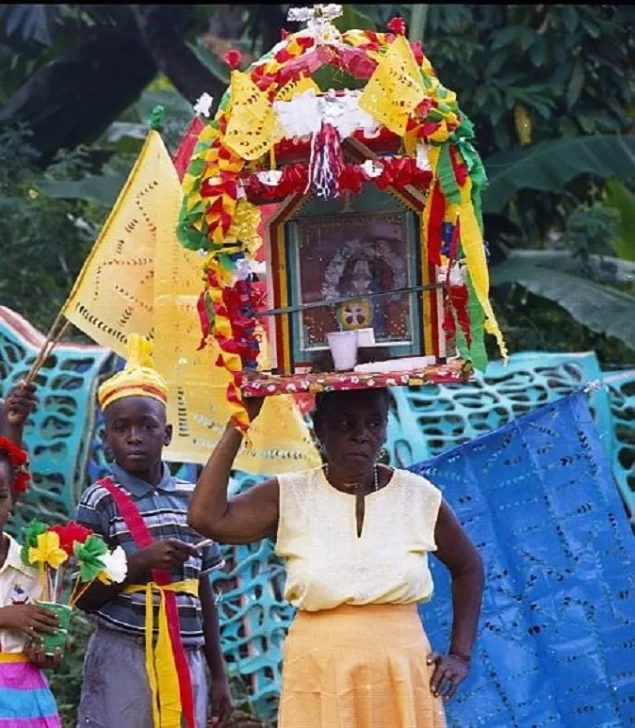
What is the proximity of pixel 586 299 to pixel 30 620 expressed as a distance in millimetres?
4675

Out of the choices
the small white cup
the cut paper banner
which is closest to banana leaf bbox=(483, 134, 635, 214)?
the cut paper banner

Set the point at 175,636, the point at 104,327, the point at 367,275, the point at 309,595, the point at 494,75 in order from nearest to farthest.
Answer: the point at 309,595, the point at 367,275, the point at 175,636, the point at 104,327, the point at 494,75

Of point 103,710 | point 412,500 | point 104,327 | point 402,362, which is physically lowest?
point 103,710

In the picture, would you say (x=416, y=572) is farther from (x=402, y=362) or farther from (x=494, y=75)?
(x=494, y=75)

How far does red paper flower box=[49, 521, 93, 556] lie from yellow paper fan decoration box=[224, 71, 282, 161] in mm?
1212

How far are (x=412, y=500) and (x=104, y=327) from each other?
6.96ft

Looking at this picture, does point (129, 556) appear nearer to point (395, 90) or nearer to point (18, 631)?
point (18, 631)

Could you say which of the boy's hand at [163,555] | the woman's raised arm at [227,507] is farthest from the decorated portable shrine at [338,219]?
the boy's hand at [163,555]

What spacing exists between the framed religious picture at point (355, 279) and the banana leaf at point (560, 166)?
15.2 feet

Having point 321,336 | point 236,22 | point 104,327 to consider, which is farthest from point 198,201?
point 236,22

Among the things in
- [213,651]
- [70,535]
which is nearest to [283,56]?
[70,535]

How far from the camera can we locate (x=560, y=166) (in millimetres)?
9758

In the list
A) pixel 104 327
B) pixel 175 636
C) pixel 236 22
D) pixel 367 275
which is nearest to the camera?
pixel 367 275

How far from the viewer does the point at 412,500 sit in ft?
16.3
